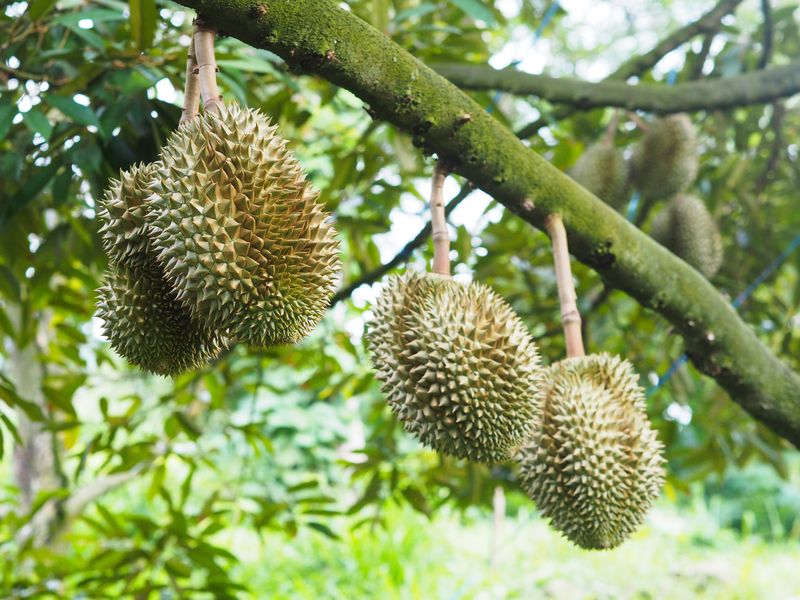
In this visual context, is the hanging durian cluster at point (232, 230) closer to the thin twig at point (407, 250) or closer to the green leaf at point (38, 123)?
the green leaf at point (38, 123)

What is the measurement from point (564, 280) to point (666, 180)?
153 centimetres

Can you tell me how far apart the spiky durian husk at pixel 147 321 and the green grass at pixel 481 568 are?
3.72 metres

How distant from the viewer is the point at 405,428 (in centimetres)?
110

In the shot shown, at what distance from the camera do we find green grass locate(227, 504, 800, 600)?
4.90 meters

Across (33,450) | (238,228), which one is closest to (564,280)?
(238,228)

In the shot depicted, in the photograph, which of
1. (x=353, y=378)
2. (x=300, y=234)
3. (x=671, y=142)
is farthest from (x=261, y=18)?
(x=671, y=142)

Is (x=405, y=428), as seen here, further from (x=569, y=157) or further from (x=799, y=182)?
(x=799, y=182)

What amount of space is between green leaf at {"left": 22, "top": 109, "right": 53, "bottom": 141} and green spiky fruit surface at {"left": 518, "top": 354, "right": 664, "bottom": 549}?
34.7 inches

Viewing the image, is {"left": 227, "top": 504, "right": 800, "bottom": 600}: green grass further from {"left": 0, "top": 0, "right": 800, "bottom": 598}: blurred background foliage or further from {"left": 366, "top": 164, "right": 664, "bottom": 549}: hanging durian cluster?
{"left": 366, "top": 164, "right": 664, "bottom": 549}: hanging durian cluster

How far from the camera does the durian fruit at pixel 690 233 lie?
2.37 m

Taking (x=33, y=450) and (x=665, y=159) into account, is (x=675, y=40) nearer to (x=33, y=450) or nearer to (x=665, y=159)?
(x=665, y=159)

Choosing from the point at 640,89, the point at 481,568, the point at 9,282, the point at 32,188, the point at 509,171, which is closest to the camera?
the point at 509,171

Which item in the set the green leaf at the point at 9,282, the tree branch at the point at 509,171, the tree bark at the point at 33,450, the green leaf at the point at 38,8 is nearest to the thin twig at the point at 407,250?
the tree branch at the point at 509,171

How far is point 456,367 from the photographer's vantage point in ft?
3.39
